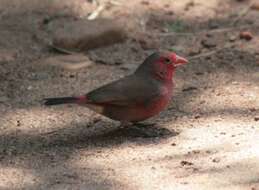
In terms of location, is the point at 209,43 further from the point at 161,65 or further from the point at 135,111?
the point at 135,111

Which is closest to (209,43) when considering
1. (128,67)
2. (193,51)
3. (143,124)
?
(193,51)

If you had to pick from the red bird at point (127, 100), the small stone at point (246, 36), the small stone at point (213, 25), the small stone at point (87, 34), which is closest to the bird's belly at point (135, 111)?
the red bird at point (127, 100)

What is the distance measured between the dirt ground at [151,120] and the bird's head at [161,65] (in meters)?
0.39

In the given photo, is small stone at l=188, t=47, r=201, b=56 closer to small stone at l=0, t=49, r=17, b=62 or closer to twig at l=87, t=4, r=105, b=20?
twig at l=87, t=4, r=105, b=20

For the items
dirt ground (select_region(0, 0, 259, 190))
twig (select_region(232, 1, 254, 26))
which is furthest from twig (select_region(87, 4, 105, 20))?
twig (select_region(232, 1, 254, 26))

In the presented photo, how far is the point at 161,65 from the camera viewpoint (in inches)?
256

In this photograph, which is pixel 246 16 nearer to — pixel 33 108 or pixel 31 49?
pixel 31 49

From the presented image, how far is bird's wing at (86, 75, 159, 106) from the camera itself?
6.18 metres

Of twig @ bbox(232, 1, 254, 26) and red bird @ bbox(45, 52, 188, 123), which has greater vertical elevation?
twig @ bbox(232, 1, 254, 26)

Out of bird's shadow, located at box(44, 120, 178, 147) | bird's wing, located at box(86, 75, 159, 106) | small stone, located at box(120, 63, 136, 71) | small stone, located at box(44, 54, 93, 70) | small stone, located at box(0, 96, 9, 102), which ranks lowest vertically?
small stone, located at box(0, 96, 9, 102)

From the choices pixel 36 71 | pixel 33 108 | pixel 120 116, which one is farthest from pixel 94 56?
pixel 120 116

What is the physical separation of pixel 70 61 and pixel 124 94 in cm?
194

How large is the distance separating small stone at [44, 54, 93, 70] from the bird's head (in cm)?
154

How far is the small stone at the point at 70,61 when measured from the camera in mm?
7965
